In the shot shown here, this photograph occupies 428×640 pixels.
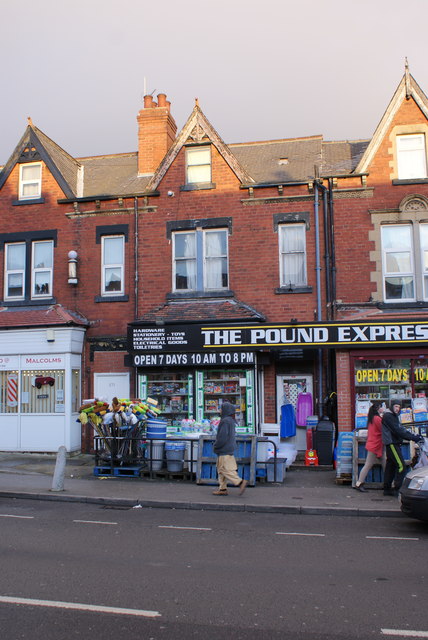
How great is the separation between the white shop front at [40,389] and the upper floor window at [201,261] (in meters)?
3.32

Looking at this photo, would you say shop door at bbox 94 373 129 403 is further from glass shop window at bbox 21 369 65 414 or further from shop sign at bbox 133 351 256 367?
shop sign at bbox 133 351 256 367

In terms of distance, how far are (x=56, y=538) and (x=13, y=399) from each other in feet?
32.0

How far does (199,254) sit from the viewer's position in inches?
680

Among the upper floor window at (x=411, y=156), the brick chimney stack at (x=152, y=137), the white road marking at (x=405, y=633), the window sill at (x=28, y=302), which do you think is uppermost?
the brick chimney stack at (x=152, y=137)

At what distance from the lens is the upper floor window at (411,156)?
53.6 ft

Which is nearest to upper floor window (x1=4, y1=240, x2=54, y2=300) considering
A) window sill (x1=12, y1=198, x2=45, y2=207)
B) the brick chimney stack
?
window sill (x1=12, y1=198, x2=45, y2=207)

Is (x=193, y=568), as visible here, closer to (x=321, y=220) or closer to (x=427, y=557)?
(x=427, y=557)

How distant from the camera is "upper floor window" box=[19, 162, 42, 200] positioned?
732 inches

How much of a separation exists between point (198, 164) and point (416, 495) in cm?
1191

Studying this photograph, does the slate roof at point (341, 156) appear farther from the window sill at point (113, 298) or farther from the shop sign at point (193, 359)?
the window sill at point (113, 298)

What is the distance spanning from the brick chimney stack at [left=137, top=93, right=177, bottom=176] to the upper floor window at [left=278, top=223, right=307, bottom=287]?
17.8 ft

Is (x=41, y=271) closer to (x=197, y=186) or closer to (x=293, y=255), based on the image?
(x=197, y=186)

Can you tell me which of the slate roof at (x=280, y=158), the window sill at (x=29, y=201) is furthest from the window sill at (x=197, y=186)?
the window sill at (x=29, y=201)

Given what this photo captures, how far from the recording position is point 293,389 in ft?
53.7
